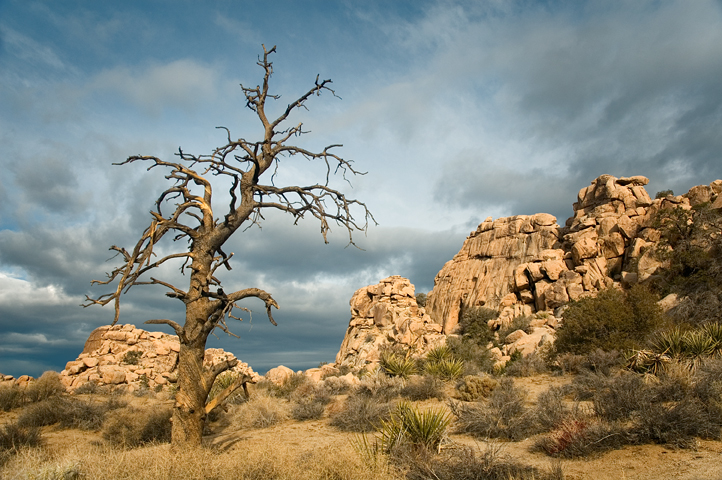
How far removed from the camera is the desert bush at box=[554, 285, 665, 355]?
1608cm

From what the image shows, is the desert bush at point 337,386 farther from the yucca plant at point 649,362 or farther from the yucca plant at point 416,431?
the yucca plant at point 649,362

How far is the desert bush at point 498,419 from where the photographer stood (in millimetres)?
8977

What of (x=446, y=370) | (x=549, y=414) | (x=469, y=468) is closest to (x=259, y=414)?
(x=446, y=370)

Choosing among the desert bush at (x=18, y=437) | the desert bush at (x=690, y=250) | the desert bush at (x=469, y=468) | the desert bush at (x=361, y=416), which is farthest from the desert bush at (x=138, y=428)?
the desert bush at (x=690, y=250)

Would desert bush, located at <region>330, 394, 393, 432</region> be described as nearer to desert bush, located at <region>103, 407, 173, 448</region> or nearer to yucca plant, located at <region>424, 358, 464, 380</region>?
Answer: desert bush, located at <region>103, 407, 173, 448</region>

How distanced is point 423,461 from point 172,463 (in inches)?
145

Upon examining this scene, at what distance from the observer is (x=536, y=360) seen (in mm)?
17984

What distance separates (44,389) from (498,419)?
1694 centimetres

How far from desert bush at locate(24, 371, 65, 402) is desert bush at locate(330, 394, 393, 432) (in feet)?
37.4

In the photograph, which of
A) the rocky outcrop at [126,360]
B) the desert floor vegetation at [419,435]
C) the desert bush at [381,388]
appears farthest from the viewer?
the rocky outcrop at [126,360]

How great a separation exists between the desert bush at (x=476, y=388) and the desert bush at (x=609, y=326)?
18.3ft

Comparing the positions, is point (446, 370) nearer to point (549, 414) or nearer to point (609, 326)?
point (609, 326)

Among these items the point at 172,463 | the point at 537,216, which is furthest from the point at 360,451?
the point at 537,216

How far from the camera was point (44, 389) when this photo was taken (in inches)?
637
